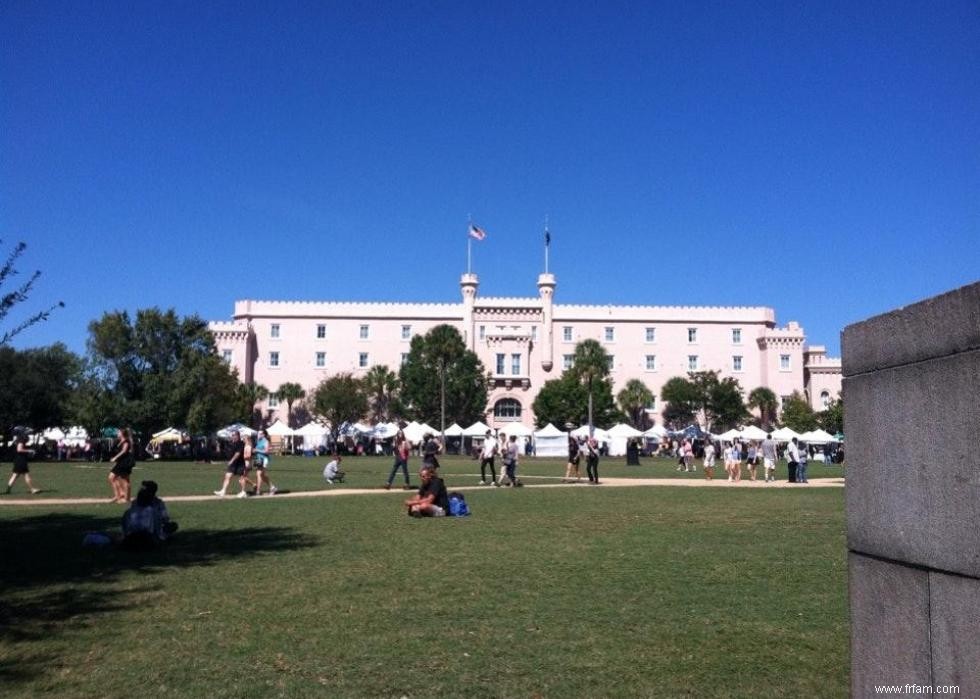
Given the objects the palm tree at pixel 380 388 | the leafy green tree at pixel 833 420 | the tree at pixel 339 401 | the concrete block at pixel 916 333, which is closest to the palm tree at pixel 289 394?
the tree at pixel 339 401

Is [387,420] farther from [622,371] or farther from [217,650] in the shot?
[217,650]

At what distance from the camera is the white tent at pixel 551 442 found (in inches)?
2552

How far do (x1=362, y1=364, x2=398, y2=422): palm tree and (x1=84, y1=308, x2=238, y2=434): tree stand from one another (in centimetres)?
2700

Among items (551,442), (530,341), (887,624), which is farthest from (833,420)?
(887,624)

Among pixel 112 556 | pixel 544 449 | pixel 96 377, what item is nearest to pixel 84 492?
pixel 112 556

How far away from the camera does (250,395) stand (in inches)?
3201

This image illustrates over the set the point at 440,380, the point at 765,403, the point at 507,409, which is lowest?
the point at 507,409

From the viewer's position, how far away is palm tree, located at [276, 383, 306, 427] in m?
89.8

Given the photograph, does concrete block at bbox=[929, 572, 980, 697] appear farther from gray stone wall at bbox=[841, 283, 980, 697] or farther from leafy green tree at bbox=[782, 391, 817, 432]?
leafy green tree at bbox=[782, 391, 817, 432]

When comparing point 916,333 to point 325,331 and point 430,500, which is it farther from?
point 325,331

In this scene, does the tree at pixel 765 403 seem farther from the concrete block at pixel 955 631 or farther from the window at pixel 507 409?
the concrete block at pixel 955 631

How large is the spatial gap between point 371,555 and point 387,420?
78.5 meters

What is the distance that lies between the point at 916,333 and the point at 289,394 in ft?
292

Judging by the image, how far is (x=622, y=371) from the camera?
311 ft
